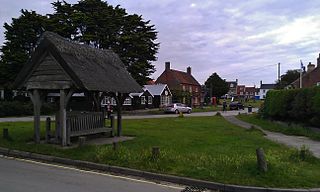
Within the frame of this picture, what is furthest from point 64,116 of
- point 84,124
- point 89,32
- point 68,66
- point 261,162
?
point 89,32

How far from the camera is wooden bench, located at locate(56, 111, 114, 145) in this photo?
1574 centimetres

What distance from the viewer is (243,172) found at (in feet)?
32.0

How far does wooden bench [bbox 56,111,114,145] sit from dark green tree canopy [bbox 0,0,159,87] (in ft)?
106

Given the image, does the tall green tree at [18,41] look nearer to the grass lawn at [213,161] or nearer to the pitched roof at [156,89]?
the pitched roof at [156,89]

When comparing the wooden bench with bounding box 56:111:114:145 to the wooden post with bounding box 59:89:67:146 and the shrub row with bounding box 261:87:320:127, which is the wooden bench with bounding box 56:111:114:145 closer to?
the wooden post with bounding box 59:89:67:146

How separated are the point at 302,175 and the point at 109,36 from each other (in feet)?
147

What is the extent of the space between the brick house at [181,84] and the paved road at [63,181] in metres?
68.7

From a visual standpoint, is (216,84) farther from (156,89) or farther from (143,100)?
(143,100)

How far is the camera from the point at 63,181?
9.24 meters

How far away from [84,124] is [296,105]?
1361cm

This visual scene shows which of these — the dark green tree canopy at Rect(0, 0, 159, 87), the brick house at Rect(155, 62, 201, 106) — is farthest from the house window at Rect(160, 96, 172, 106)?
the dark green tree canopy at Rect(0, 0, 159, 87)

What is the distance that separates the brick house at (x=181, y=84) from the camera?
3186 inches

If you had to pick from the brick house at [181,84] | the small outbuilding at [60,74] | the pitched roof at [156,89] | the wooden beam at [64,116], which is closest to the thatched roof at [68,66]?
the small outbuilding at [60,74]

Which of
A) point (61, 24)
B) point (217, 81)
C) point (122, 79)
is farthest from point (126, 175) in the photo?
point (217, 81)
